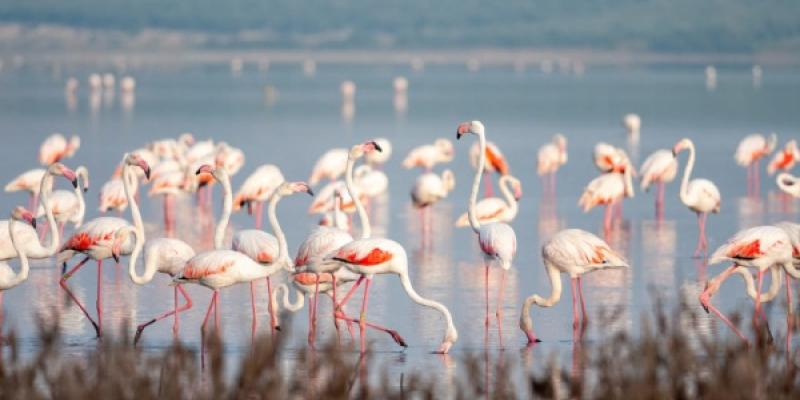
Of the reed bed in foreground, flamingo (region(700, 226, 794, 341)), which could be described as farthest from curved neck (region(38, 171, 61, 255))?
flamingo (region(700, 226, 794, 341))

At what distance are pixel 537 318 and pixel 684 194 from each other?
123 inches

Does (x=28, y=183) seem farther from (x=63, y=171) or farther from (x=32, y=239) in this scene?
(x=63, y=171)

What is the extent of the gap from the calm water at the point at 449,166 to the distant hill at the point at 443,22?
47.1 m

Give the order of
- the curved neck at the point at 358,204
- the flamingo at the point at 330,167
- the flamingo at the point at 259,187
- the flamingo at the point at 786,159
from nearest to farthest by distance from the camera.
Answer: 1. the curved neck at the point at 358,204
2. the flamingo at the point at 259,187
3. the flamingo at the point at 330,167
4. the flamingo at the point at 786,159

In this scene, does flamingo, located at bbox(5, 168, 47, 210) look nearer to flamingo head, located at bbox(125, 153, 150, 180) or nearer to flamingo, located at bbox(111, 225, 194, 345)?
flamingo head, located at bbox(125, 153, 150, 180)

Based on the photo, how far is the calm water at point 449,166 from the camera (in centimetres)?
887

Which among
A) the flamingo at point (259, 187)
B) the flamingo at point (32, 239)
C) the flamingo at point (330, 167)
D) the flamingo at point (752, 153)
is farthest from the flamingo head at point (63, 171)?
the flamingo at point (752, 153)

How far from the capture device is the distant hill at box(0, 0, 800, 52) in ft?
314

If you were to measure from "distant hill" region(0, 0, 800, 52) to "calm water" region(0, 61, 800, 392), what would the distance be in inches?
1856

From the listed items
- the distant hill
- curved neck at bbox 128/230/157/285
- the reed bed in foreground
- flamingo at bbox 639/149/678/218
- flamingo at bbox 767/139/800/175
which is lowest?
the reed bed in foreground

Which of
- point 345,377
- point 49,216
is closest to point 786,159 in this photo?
point 49,216

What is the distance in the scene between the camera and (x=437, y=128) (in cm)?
2611

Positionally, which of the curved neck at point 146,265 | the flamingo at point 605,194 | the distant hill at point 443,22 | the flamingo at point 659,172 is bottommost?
Result: the curved neck at point 146,265

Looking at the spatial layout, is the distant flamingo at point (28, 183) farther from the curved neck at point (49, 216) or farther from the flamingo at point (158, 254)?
the flamingo at point (158, 254)
